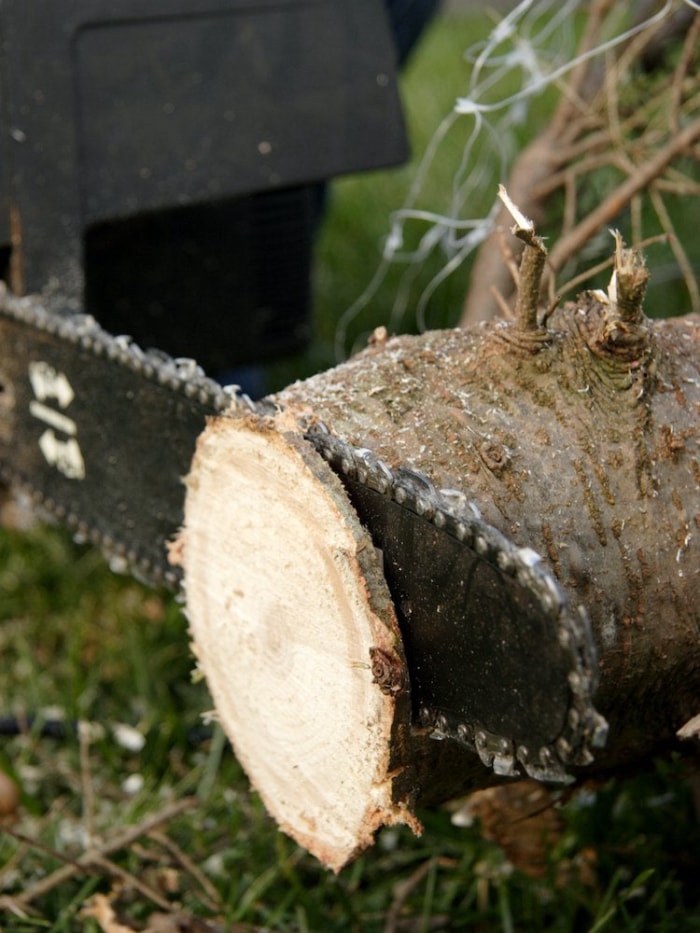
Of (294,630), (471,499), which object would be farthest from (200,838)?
(471,499)

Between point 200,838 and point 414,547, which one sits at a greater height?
point 414,547

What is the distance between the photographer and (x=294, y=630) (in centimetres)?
133

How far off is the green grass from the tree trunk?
36 centimetres

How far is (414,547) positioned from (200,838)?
837 mm

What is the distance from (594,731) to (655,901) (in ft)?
2.46

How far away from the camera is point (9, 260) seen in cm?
187

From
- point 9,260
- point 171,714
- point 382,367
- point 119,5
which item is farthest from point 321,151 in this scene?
point 171,714

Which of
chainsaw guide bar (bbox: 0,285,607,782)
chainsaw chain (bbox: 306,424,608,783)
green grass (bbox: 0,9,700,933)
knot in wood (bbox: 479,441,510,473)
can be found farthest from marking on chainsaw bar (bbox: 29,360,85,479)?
knot in wood (bbox: 479,441,510,473)

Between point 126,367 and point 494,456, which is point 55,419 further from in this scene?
point 494,456

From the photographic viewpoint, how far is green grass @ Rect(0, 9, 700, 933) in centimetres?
169

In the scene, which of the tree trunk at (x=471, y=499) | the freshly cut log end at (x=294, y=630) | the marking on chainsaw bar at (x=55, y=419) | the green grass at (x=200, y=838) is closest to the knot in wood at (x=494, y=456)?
the tree trunk at (x=471, y=499)

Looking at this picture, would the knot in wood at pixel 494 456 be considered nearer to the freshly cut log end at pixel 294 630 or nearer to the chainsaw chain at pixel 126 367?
the freshly cut log end at pixel 294 630

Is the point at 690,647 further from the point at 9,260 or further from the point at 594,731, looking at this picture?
the point at 9,260

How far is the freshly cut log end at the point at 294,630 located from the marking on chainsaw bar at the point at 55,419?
0.37 metres
